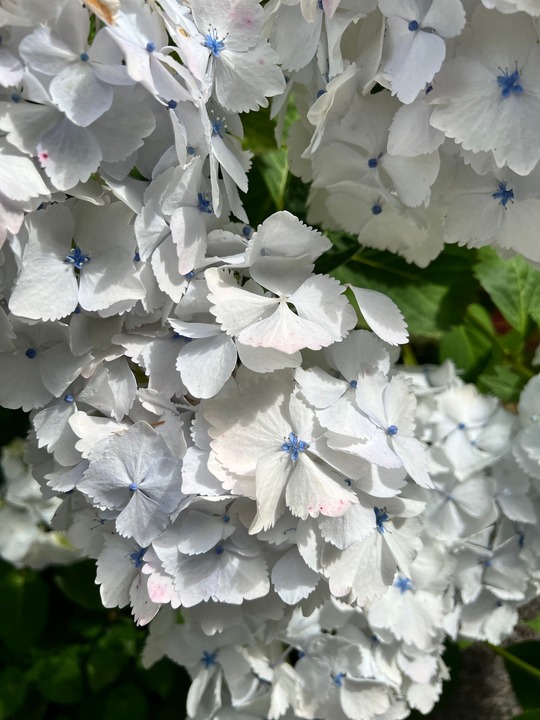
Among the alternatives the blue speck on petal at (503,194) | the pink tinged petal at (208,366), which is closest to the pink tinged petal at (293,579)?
the pink tinged petal at (208,366)

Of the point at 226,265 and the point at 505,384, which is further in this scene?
the point at 505,384

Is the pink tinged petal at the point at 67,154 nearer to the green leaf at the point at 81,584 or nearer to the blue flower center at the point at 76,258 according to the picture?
the blue flower center at the point at 76,258

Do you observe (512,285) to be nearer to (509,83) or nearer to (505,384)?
(505,384)

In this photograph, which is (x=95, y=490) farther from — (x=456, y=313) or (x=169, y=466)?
(x=456, y=313)

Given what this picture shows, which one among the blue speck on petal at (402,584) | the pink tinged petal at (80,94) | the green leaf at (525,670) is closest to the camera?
the pink tinged petal at (80,94)

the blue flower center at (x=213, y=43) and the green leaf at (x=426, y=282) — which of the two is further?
the green leaf at (x=426, y=282)

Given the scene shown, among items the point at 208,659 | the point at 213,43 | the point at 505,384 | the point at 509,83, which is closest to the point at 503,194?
the point at 509,83

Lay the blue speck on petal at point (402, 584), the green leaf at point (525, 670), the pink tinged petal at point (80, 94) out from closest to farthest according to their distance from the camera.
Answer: the pink tinged petal at point (80, 94) → the blue speck on petal at point (402, 584) → the green leaf at point (525, 670)
